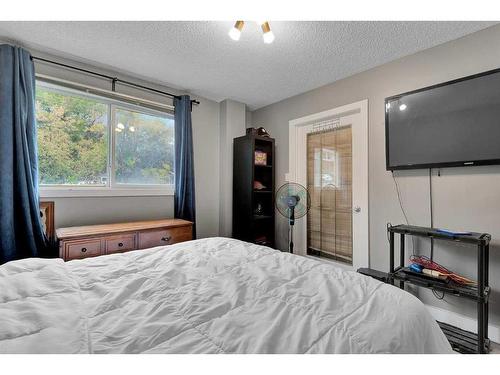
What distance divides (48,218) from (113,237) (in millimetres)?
667

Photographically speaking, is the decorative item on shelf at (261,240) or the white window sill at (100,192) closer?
the white window sill at (100,192)

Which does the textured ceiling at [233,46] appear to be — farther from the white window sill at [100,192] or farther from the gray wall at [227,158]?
the white window sill at [100,192]

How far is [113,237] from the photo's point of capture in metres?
2.09

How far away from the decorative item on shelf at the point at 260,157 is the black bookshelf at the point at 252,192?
42 mm

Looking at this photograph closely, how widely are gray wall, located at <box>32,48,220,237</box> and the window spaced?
135mm

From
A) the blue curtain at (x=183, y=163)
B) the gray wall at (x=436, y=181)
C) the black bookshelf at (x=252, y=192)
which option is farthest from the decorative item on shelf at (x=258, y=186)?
the gray wall at (x=436, y=181)

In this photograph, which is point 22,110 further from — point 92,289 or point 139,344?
point 139,344

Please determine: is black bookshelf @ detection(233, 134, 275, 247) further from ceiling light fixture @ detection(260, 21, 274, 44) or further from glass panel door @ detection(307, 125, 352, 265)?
ceiling light fixture @ detection(260, 21, 274, 44)

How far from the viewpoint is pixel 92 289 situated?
3.29 ft

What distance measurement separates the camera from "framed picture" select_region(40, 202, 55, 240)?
2143 millimetres

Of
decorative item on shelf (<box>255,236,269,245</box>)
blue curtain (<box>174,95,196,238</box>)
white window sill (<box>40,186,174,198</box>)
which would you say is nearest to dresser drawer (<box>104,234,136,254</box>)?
white window sill (<box>40,186,174,198</box>)

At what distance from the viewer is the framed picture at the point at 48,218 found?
2.14m

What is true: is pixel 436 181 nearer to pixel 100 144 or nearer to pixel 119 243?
pixel 119 243

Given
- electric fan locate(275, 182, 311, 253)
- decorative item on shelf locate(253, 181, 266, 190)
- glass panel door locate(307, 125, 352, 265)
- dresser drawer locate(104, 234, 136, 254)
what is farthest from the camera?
decorative item on shelf locate(253, 181, 266, 190)
